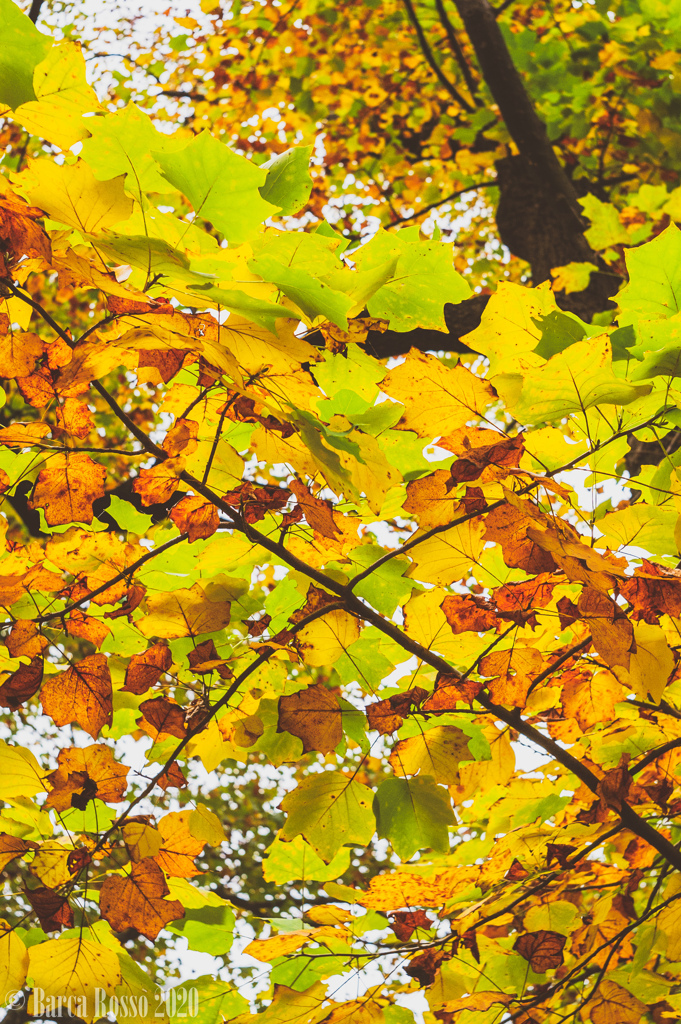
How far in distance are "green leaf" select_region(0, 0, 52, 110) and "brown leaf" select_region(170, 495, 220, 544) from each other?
460mm

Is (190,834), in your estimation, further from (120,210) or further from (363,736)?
(120,210)

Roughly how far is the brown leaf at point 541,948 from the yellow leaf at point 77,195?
1115 mm

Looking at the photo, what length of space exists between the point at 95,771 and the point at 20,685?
0.15m

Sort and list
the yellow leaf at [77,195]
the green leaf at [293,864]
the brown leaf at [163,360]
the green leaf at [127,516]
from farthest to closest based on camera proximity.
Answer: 1. the green leaf at [293,864]
2. the green leaf at [127,516]
3. the brown leaf at [163,360]
4. the yellow leaf at [77,195]

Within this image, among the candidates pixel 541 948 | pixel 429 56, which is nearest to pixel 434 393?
pixel 541 948

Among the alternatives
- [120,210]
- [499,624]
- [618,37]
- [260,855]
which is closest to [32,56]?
[120,210]

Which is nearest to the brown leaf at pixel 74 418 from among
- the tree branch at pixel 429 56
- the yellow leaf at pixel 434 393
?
the yellow leaf at pixel 434 393

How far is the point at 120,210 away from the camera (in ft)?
2.12

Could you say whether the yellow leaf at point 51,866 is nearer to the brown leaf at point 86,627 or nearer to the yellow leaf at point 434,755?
the brown leaf at point 86,627

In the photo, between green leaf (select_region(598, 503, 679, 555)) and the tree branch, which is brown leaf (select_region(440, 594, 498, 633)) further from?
the tree branch

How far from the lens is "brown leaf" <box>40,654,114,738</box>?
862 mm

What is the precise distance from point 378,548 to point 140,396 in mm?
4801

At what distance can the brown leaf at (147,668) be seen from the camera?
0.91m

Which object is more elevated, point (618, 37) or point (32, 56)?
point (618, 37)
